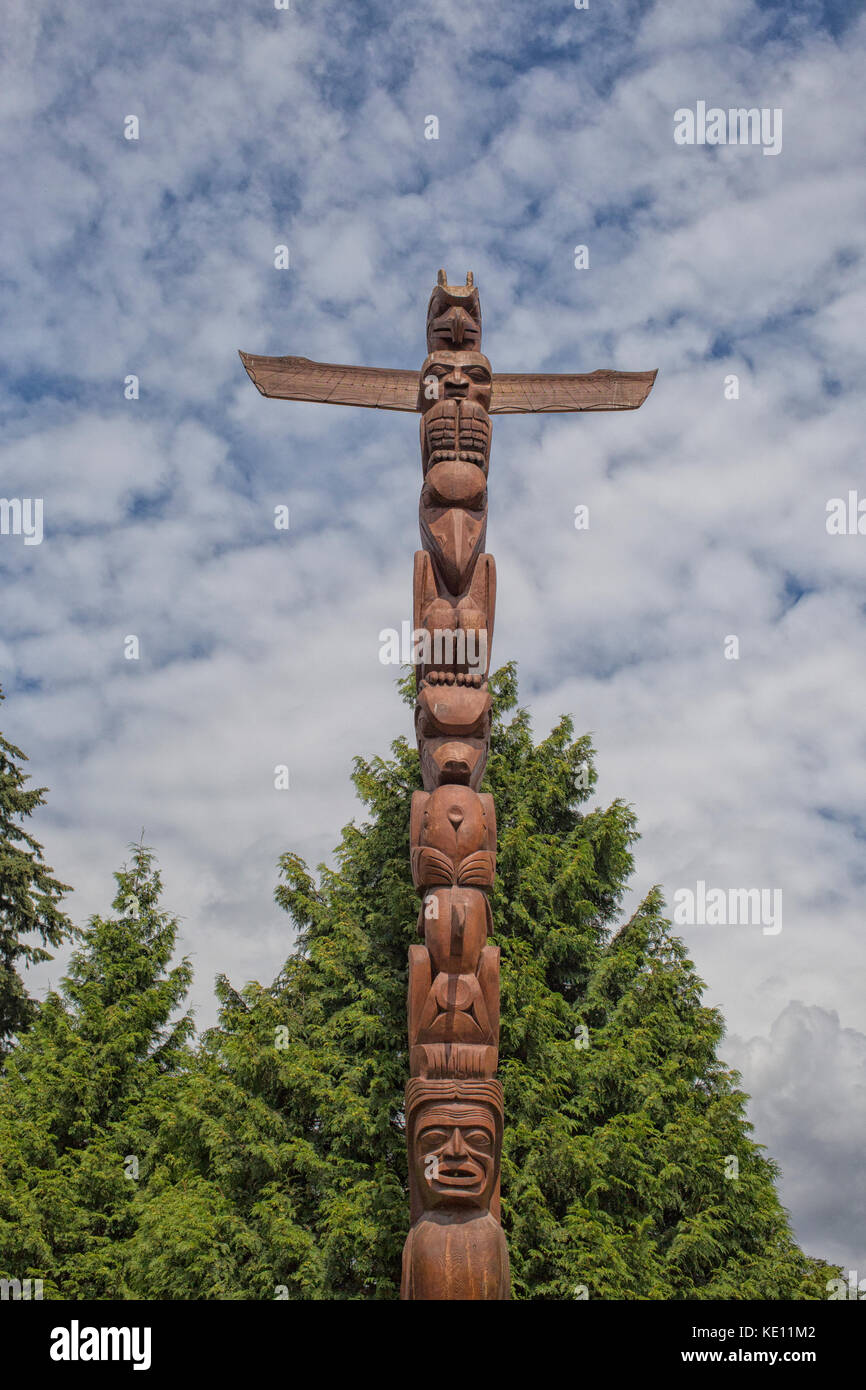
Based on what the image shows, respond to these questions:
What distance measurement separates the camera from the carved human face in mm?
7648

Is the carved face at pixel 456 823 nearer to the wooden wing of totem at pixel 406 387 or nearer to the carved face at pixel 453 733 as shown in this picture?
the carved face at pixel 453 733

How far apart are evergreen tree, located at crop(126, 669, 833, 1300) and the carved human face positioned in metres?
4.55

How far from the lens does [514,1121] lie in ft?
41.7

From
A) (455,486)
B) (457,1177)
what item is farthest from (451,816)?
(455,486)

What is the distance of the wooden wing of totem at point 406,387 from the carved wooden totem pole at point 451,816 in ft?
0.06

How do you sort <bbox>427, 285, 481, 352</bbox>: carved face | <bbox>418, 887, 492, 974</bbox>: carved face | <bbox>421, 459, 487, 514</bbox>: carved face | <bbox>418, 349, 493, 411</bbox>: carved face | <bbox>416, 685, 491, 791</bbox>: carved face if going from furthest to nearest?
<bbox>427, 285, 481, 352</bbox>: carved face < <bbox>418, 349, 493, 411</bbox>: carved face < <bbox>421, 459, 487, 514</bbox>: carved face < <bbox>416, 685, 491, 791</bbox>: carved face < <bbox>418, 887, 492, 974</bbox>: carved face

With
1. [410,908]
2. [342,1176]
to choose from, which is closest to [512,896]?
[410,908]

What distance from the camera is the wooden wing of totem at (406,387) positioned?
11.9 metres

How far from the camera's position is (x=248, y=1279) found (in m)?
12.3

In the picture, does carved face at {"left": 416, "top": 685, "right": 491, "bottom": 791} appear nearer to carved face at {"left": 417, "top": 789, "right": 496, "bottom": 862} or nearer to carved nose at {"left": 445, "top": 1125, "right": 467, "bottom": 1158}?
carved face at {"left": 417, "top": 789, "right": 496, "bottom": 862}

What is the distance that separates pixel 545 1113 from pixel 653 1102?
1.29m

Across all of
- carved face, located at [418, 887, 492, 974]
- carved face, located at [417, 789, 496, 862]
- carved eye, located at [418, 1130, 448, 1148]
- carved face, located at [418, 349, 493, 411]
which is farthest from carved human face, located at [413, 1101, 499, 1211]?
carved face, located at [418, 349, 493, 411]

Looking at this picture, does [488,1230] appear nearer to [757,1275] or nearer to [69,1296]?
[757,1275]

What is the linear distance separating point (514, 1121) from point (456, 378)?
8311 millimetres
